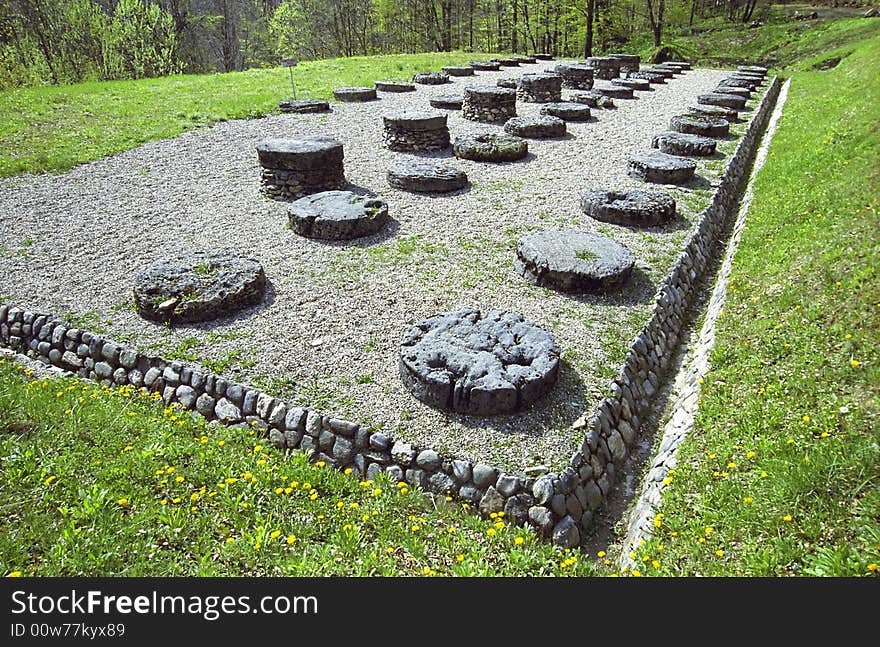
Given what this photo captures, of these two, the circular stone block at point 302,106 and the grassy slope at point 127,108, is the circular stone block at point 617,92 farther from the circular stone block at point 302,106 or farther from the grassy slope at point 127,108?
the circular stone block at point 302,106

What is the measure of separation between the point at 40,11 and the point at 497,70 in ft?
96.3

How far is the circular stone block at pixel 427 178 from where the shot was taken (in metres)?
11.4

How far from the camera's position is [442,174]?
11492 millimetres

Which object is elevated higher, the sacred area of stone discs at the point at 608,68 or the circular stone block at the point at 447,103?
the sacred area of stone discs at the point at 608,68

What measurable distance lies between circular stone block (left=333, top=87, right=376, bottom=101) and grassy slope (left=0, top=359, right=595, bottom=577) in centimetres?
1740

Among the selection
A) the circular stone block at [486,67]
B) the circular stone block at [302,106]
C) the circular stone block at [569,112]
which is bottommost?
the circular stone block at [569,112]

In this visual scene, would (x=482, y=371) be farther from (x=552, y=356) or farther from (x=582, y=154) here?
(x=582, y=154)

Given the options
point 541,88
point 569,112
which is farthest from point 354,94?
point 569,112

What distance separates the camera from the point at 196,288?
23.5 feet

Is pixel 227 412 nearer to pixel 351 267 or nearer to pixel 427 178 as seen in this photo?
pixel 351 267

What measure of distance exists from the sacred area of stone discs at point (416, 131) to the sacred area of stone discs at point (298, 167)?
3271 millimetres

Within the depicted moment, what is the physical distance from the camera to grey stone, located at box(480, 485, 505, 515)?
15.4 feet

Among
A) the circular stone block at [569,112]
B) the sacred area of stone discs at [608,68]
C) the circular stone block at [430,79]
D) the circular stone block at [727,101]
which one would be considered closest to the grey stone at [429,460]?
the circular stone block at [569,112]

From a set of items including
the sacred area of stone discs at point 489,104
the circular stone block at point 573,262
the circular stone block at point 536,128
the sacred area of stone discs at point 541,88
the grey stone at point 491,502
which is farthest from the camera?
the sacred area of stone discs at point 541,88
